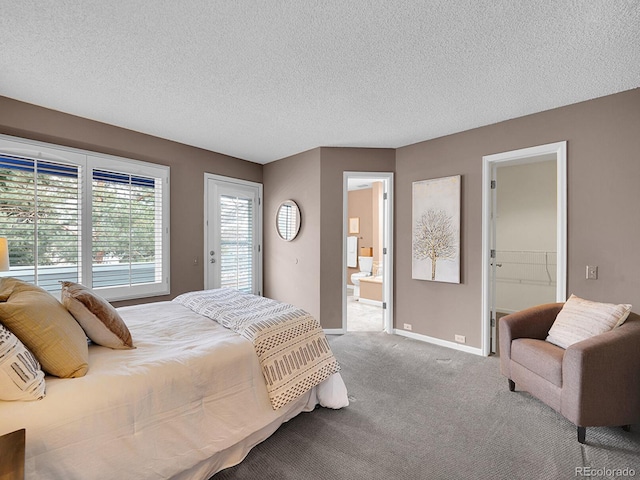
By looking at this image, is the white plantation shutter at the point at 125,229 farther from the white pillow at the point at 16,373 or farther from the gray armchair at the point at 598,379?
the gray armchair at the point at 598,379

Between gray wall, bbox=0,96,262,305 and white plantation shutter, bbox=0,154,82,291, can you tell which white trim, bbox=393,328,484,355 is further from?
white plantation shutter, bbox=0,154,82,291

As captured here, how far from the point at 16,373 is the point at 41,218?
250cm

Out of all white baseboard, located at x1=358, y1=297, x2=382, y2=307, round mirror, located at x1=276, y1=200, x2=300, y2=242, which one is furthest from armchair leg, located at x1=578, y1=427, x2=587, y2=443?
white baseboard, located at x1=358, y1=297, x2=382, y2=307

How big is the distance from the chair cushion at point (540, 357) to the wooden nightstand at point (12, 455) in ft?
9.08

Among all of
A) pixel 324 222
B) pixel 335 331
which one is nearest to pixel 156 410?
pixel 335 331

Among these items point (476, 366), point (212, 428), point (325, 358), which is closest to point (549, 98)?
point (476, 366)

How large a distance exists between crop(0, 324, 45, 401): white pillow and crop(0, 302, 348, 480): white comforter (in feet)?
0.12

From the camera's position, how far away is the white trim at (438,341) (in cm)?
354

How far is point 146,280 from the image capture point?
377cm

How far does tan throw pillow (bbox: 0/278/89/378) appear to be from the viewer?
1.33 m

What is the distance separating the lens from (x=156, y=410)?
4.78 ft

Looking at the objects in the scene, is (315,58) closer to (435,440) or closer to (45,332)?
(45,332)

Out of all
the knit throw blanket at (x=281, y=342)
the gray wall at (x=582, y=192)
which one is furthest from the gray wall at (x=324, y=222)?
the knit throw blanket at (x=281, y=342)

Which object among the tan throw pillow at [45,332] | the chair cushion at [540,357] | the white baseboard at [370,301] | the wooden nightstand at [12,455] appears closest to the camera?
Answer: the wooden nightstand at [12,455]
